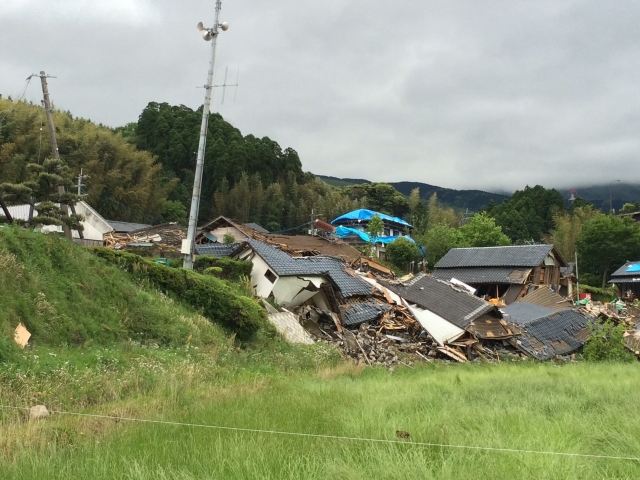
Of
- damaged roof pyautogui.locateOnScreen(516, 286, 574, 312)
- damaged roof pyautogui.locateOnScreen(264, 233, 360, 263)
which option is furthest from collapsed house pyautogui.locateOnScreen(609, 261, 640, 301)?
damaged roof pyautogui.locateOnScreen(264, 233, 360, 263)

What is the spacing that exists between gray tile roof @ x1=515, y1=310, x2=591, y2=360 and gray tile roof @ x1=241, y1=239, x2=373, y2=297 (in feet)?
21.3

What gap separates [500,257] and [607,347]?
59.4 ft

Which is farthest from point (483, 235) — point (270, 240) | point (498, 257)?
point (270, 240)

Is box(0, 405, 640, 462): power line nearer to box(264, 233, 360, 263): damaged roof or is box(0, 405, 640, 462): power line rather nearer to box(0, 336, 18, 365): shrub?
box(0, 336, 18, 365): shrub

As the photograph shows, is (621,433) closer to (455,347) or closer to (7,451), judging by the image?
(7,451)

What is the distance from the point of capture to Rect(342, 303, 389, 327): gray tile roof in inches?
709

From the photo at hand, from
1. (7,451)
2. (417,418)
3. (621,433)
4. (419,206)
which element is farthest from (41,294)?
(419,206)

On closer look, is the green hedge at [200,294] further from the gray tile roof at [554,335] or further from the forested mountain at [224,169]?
the forested mountain at [224,169]

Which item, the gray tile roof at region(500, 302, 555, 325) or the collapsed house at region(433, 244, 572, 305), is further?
the collapsed house at region(433, 244, 572, 305)

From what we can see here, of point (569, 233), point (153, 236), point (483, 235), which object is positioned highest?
point (569, 233)

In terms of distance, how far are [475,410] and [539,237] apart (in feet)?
209

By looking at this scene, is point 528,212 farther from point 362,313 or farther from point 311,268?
point 311,268

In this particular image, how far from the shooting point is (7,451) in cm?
405

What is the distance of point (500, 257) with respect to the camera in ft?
114
